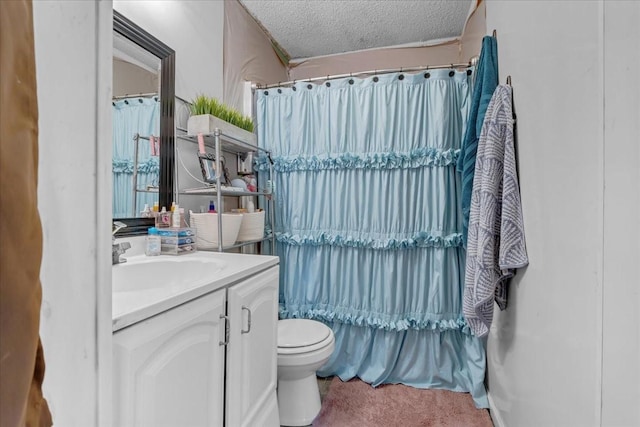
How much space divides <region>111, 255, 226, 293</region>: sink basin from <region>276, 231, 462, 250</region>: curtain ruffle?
0.81m

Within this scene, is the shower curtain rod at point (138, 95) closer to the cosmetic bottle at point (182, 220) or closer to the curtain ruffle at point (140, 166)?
the curtain ruffle at point (140, 166)

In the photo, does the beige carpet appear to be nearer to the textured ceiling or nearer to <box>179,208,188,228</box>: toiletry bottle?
<box>179,208,188,228</box>: toiletry bottle

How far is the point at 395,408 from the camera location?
1.65 metres

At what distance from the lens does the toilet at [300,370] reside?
1.43 metres

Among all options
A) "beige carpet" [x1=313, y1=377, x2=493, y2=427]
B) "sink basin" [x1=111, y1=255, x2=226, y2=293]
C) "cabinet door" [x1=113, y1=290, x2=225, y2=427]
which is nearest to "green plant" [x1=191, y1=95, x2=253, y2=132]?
"sink basin" [x1=111, y1=255, x2=226, y2=293]

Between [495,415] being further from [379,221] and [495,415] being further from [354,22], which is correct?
[354,22]

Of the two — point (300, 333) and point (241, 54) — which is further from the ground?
point (241, 54)

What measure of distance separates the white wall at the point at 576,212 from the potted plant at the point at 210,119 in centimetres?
135

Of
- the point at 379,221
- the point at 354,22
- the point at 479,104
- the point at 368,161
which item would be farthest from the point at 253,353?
the point at 354,22

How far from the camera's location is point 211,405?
87 cm

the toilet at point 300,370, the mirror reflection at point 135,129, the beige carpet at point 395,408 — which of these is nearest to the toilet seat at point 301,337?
the toilet at point 300,370

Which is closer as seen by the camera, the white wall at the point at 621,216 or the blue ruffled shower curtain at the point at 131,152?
the white wall at the point at 621,216

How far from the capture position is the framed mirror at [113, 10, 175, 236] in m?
1.28

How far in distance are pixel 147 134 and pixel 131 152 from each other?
0.11 meters
